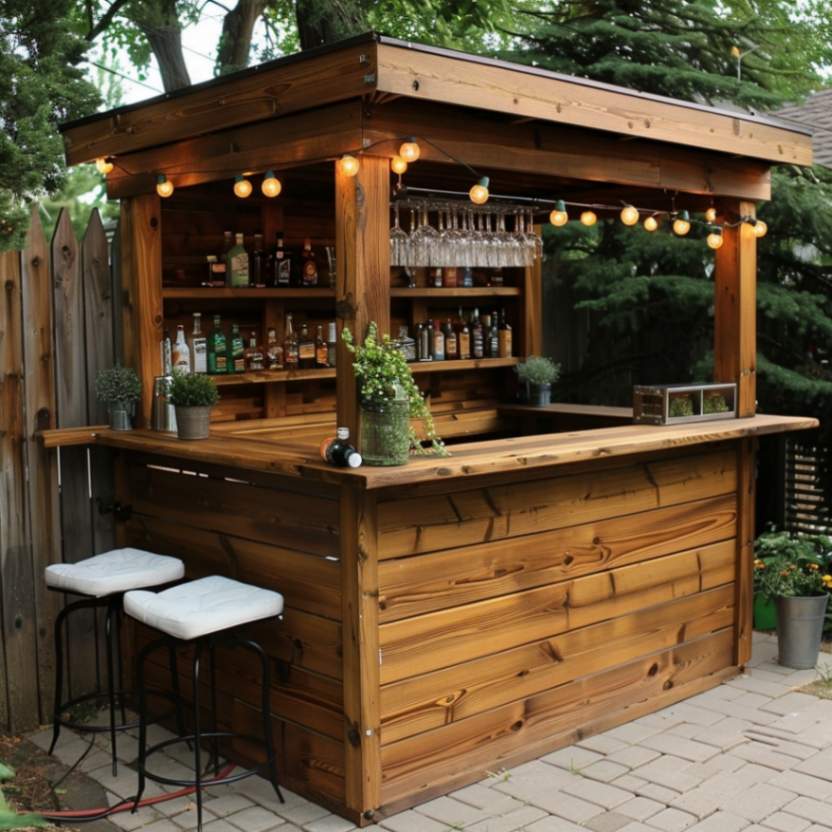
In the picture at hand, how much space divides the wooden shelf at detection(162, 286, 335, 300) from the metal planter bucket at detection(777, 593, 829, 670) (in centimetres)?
278

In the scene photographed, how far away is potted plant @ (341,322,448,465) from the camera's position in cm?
376

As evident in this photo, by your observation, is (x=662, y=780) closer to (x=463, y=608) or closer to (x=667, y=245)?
(x=463, y=608)

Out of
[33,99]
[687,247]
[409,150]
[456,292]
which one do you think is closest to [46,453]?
[33,99]

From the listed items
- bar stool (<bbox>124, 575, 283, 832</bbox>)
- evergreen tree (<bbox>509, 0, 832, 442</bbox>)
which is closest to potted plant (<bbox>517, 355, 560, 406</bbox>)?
evergreen tree (<bbox>509, 0, 832, 442</bbox>)

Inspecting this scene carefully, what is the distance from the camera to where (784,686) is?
17.4 feet

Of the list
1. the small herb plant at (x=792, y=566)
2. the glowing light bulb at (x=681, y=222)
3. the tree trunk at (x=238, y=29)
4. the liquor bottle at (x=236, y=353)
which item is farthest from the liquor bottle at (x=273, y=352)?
the tree trunk at (x=238, y=29)

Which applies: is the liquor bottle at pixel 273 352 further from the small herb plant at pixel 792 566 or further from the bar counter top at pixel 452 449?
the small herb plant at pixel 792 566

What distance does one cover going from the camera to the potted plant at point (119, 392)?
4824 mm

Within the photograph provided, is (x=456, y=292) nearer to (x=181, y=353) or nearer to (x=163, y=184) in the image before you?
(x=181, y=353)

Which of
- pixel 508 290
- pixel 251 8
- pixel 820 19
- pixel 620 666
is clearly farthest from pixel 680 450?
pixel 820 19

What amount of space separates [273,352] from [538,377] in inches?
68.5

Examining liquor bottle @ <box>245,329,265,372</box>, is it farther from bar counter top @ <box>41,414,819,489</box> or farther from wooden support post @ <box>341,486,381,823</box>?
wooden support post @ <box>341,486,381,823</box>

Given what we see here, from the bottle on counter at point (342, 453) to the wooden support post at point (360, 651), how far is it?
105 millimetres

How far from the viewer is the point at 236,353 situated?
5508mm
